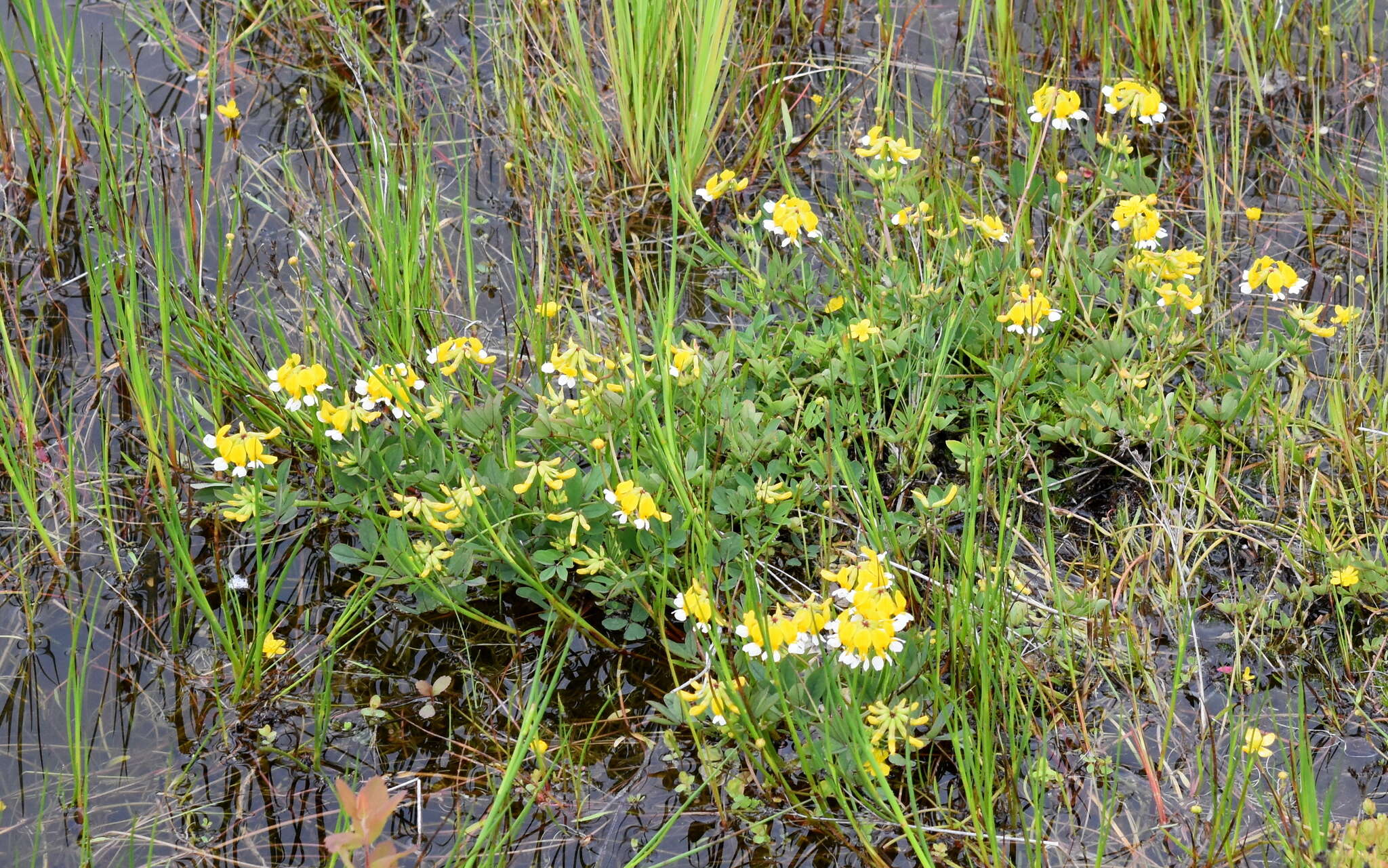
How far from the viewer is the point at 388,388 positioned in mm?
2350

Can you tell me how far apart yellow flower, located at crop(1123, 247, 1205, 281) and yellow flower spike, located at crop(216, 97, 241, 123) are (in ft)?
8.32

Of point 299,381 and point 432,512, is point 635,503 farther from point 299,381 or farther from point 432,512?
point 299,381

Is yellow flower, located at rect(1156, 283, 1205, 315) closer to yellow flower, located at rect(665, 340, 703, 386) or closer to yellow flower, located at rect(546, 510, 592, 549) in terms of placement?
yellow flower, located at rect(665, 340, 703, 386)

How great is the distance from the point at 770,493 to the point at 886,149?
0.94 metres

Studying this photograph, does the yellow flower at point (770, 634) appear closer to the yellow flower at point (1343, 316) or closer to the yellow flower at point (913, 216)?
the yellow flower at point (913, 216)

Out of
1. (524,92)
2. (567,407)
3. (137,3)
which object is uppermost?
(137,3)

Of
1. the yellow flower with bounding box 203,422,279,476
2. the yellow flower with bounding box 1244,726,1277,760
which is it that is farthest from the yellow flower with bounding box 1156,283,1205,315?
the yellow flower with bounding box 203,422,279,476

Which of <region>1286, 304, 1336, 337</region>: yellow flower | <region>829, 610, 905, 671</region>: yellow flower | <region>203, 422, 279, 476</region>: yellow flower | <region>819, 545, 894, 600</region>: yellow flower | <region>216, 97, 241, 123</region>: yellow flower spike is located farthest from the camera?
<region>216, 97, 241, 123</region>: yellow flower spike

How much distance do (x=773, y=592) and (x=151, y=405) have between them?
1.39 meters

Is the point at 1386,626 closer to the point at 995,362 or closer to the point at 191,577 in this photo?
the point at 995,362

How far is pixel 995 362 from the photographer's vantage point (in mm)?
2725

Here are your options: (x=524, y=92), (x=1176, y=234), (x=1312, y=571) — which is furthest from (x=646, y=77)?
(x=1312, y=571)

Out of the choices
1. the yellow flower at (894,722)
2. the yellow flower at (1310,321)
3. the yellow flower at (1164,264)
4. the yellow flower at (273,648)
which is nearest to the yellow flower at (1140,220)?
the yellow flower at (1164,264)

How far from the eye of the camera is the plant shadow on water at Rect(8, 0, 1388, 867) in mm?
2129
